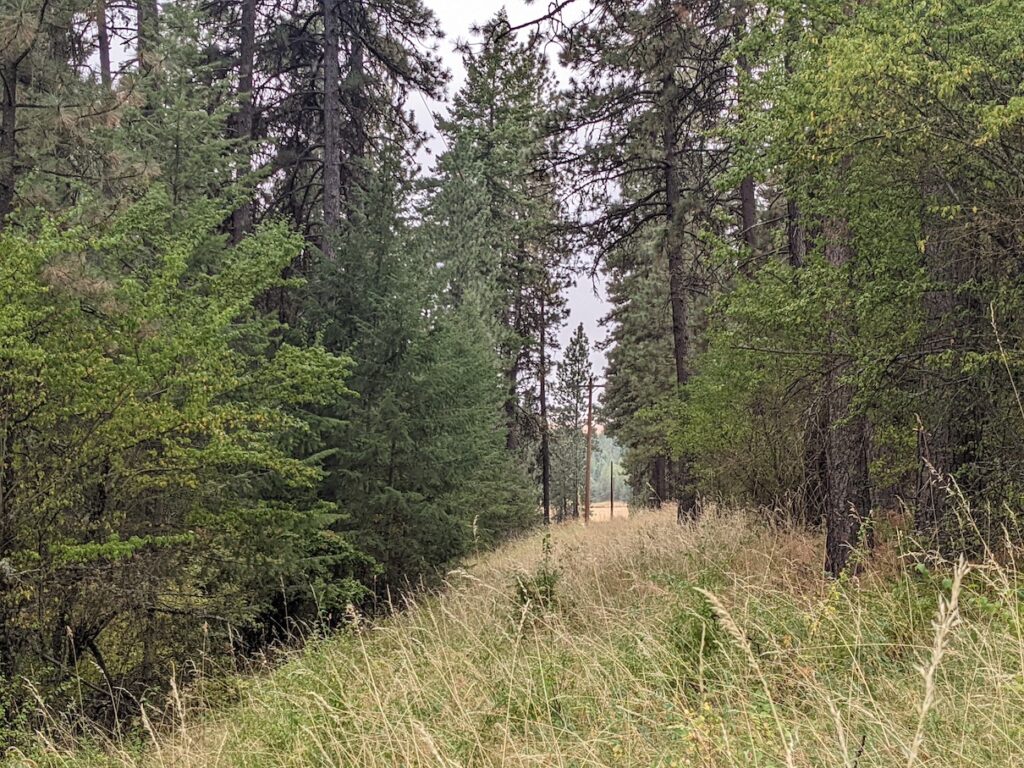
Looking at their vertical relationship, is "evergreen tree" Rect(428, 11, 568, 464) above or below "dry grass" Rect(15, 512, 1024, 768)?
above

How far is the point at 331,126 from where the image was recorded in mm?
15117

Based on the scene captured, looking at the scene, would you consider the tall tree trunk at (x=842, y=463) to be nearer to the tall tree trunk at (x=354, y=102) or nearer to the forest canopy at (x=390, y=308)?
the forest canopy at (x=390, y=308)

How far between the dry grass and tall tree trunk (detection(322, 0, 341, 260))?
10.4m

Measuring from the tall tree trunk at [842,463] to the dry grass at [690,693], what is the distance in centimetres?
63

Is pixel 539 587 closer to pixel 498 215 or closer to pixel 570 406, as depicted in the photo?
pixel 498 215

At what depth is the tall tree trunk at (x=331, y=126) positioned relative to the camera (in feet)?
48.0

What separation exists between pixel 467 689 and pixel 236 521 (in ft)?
19.7

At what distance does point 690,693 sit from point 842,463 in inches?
160

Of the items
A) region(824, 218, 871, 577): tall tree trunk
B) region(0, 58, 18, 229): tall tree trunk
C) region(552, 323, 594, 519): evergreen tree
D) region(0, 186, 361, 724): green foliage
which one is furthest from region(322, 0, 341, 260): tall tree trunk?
region(552, 323, 594, 519): evergreen tree

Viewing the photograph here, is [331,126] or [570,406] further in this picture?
[570,406]

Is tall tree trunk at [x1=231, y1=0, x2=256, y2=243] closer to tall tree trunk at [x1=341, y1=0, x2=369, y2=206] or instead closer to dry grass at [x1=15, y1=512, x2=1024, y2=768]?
tall tree trunk at [x1=341, y1=0, x2=369, y2=206]

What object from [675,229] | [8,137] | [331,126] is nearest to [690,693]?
[8,137]

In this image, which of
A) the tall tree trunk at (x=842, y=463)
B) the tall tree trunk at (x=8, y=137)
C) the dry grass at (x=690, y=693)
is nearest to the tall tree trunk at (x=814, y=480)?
the tall tree trunk at (x=842, y=463)

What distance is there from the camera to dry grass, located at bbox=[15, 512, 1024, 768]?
2.50 meters
